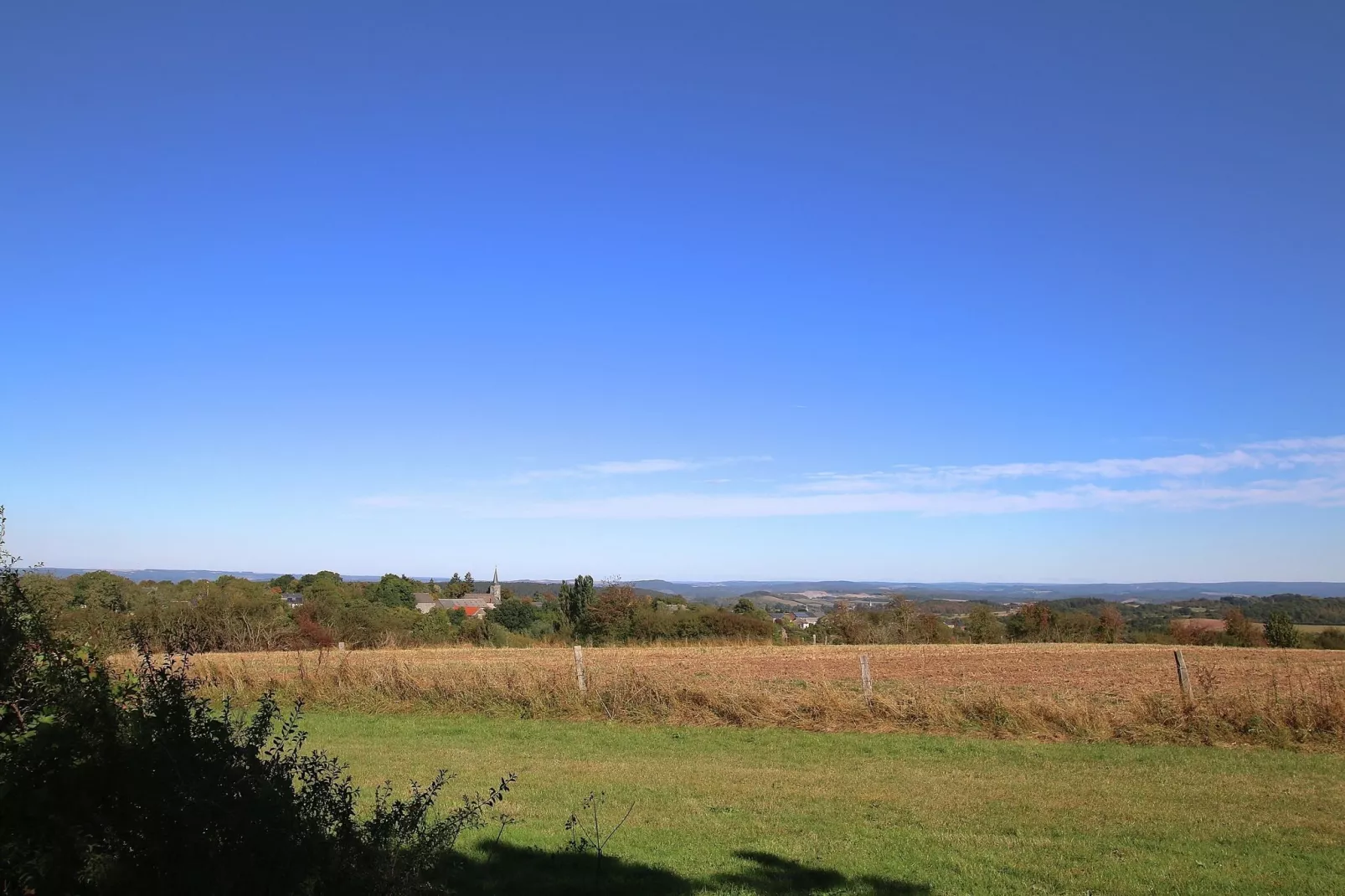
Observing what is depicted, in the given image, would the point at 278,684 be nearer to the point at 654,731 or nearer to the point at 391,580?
the point at 654,731

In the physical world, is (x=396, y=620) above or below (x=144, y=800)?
below

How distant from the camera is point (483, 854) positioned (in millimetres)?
6629

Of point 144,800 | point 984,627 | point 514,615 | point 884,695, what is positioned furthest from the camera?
point 514,615

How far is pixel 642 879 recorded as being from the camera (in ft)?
19.9

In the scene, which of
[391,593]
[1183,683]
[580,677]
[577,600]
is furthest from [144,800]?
[391,593]

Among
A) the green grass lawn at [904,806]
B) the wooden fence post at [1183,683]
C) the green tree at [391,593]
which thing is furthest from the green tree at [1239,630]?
the green tree at [391,593]

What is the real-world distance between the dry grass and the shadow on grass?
769 cm

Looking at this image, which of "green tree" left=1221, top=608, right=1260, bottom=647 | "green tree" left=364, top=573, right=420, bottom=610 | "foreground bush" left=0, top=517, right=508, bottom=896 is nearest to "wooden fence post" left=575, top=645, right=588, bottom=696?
"foreground bush" left=0, top=517, right=508, bottom=896

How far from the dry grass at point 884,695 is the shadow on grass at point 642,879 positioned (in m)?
7.69

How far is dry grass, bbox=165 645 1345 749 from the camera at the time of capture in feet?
42.3

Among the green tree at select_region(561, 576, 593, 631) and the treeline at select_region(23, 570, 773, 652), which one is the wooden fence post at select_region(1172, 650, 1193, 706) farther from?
the green tree at select_region(561, 576, 593, 631)

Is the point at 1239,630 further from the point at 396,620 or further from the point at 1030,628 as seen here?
the point at 396,620

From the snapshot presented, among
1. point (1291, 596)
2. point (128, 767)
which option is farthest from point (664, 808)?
point (1291, 596)

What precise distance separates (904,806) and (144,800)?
753 cm
